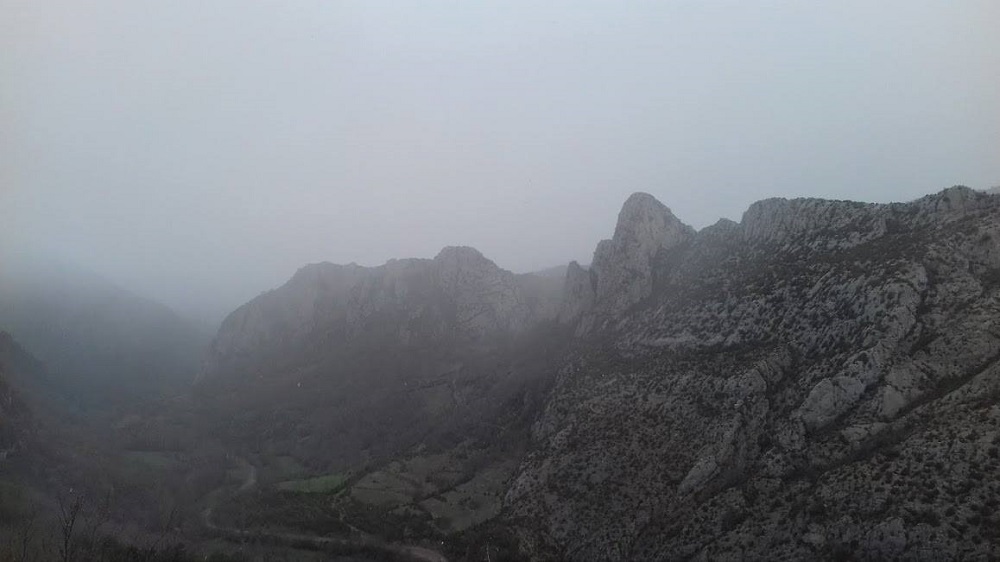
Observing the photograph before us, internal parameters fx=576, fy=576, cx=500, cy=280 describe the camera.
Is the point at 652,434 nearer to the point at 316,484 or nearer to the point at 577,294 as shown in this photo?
the point at 577,294

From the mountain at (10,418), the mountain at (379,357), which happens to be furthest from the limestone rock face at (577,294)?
the mountain at (10,418)

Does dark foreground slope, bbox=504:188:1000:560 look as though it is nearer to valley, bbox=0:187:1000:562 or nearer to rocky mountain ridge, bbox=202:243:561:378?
valley, bbox=0:187:1000:562

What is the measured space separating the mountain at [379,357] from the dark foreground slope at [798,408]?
31644 millimetres

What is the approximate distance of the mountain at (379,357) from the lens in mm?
117500

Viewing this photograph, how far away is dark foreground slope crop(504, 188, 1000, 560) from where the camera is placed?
4175 cm

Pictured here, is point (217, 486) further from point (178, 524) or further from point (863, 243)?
point (863, 243)

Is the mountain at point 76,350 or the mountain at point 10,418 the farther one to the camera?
the mountain at point 76,350

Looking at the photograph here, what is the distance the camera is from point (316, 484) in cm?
9650

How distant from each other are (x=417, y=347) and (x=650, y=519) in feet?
333

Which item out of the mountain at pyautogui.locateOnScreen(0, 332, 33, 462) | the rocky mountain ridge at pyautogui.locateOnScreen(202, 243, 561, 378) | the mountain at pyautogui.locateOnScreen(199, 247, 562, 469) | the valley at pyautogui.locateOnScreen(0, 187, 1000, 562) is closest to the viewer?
the valley at pyautogui.locateOnScreen(0, 187, 1000, 562)

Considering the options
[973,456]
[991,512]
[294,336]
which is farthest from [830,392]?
[294,336]

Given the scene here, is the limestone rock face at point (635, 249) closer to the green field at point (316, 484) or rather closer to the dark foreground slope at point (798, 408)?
the dark foreground slope at point (798, 408)

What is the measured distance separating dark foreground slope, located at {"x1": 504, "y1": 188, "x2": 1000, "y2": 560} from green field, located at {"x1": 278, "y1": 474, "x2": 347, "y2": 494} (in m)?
35.5

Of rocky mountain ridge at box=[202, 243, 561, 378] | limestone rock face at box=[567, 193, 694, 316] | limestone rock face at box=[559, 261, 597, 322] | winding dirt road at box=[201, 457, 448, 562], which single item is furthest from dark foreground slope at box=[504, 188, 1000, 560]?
rocky mountain ridge at box=[202, 243, 561, 378]
